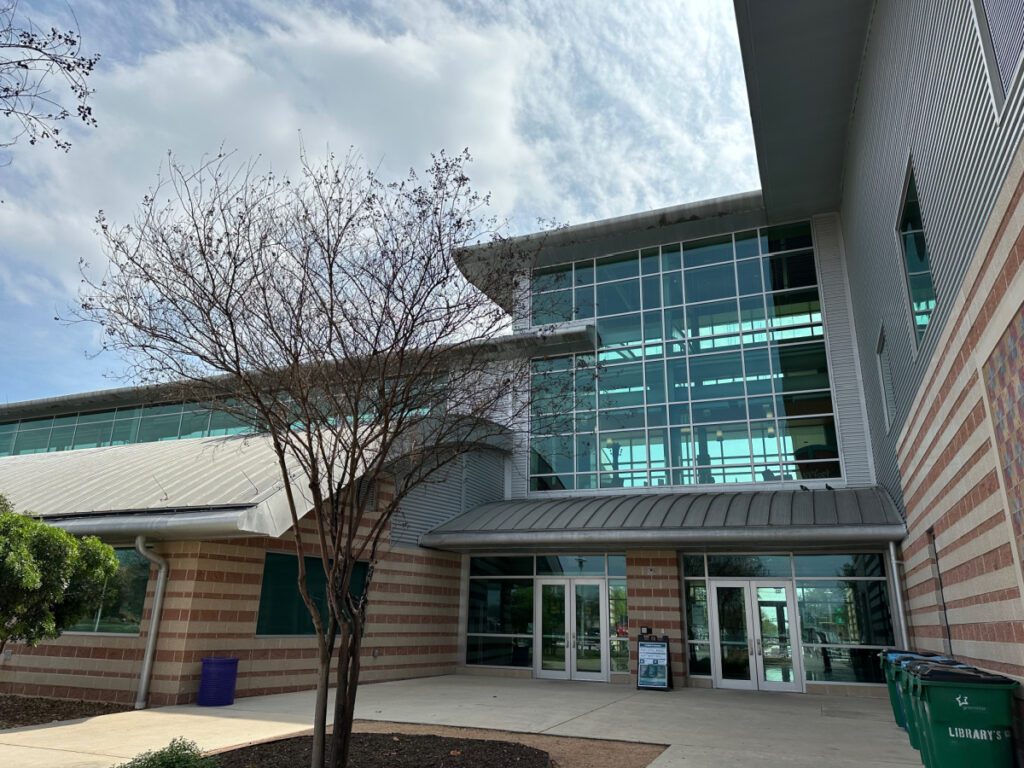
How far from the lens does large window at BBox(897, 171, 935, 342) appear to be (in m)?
8.90

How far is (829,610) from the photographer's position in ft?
50.6

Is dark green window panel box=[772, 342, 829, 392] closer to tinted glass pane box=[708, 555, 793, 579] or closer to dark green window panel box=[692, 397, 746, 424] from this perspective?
dark green window panel box=[692, 397, 746, 424]

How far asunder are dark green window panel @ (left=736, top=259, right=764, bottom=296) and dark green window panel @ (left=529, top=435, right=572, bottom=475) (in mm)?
6623

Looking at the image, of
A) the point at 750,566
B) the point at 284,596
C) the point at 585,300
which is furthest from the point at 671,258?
the point at 284,596

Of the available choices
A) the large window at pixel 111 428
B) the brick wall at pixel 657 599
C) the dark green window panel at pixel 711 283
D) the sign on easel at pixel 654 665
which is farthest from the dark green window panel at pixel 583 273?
the large window at pixel 111 428

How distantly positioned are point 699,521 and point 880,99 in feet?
29.4

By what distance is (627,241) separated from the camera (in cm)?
2167

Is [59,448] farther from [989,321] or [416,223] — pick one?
[989,321]

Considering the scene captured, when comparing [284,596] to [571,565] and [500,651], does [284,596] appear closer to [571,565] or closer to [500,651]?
[500,651]

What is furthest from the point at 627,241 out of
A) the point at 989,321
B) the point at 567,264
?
the point at 989,321

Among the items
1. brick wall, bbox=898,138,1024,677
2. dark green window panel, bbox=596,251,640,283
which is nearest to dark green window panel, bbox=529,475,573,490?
dark green window panel, bbox=596,251,640,283

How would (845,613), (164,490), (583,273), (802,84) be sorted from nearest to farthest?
(164,490) → (802,84) → (845,613) → (583,273)

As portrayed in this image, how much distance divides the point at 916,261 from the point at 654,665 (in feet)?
33.1

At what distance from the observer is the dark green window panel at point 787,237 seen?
20.0 metres
